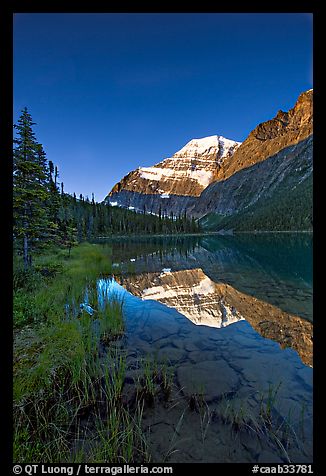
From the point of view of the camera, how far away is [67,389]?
5.59 meters

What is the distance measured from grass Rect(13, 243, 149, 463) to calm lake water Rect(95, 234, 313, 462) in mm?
756

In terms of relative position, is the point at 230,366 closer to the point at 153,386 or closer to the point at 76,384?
the point at 153,386

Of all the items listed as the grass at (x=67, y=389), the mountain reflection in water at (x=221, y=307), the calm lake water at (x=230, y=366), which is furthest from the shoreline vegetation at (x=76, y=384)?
the mountain reflection in water at (x=221, y=307)

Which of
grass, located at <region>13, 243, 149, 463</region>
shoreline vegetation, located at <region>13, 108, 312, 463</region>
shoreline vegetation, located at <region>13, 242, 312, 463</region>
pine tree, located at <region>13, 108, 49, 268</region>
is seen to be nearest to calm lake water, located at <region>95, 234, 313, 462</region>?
shoreline vegetation, located at <region>13, 242, 312, 463</region>

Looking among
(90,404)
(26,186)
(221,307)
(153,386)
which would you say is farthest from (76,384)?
(26,186)

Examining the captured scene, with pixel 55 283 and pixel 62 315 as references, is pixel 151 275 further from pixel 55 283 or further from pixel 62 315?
pixel 62 315

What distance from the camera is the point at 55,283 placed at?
14.0 meters

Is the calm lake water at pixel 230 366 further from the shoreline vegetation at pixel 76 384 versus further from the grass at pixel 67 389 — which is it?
the grass at pixel 67 389

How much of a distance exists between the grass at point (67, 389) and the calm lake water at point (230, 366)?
0.76 meters

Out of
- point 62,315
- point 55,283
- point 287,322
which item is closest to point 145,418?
point 62,315

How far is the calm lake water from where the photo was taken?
4309 mm

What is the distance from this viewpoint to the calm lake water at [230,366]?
4.31m

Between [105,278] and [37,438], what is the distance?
17.1 m

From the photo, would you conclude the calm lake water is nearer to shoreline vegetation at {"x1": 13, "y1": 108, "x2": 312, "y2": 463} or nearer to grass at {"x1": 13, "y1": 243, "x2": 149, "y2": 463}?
shoreline vegetation at {"x1": 13, "y1": 108, "x2": 312, "y2": 463}
